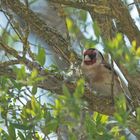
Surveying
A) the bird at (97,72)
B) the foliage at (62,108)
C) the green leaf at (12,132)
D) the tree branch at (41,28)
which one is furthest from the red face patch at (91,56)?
the green leaf at (12,132)

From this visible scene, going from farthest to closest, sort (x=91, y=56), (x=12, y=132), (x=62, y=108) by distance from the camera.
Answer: (x=91, y=56)
(x=12, y=132)
(x=62, y=108)

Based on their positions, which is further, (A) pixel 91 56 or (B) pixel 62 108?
(A) pixel 91 56

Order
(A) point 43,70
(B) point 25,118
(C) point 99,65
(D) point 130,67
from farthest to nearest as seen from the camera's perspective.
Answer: (C) point 99,65
(A) point 43,70
(B) point 25,118
(D) point 130,67

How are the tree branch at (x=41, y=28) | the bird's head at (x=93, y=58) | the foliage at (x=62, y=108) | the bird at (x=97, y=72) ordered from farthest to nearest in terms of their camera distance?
the bird's head at (x=93, y=58), the bird at (x=97, y=72), the tree branch at (x=41, y=28), the foliage at (x=62, y=108)

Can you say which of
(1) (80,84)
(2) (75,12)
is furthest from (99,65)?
(1) (80,84)

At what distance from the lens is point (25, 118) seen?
212cm

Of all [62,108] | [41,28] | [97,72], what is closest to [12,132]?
[62,108]

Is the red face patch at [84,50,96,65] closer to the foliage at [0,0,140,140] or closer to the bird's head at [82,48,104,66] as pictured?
the bird's head at [82,48,104,66]

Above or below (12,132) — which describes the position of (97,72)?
above

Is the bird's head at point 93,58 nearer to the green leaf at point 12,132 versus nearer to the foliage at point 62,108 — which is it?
the foliage at point 62,108

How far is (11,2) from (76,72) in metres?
0.53

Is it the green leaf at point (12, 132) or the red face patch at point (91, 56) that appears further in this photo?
the red face patch at point (91, 56)

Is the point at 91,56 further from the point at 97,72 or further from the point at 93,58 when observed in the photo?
the point at 97,72

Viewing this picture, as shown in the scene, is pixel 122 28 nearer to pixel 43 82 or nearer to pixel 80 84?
pixel 43 82
